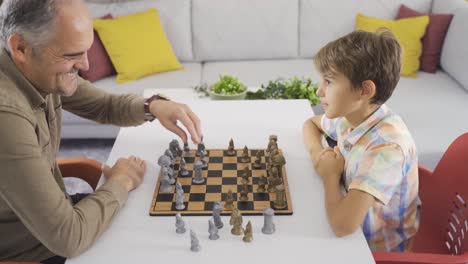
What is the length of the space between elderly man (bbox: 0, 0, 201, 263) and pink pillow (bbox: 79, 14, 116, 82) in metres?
1.96

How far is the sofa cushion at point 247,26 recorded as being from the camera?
3.76 m

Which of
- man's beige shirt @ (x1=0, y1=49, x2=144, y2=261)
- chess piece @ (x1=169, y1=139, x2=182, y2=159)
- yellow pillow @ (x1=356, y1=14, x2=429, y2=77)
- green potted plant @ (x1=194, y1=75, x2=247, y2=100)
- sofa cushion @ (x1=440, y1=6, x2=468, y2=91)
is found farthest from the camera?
yellow pillow @ (x1=356, y1=14, x2=429, y2=77)

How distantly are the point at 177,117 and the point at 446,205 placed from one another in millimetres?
A: 921

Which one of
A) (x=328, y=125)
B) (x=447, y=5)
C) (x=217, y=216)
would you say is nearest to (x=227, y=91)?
(x=328, y=125)

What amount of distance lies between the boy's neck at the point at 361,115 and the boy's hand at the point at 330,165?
12 centimetres

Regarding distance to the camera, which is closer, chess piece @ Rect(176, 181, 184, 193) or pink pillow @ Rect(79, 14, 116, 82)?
chess piece @ Rect(176, 181, 184, 193)

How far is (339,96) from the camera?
1.63 metres

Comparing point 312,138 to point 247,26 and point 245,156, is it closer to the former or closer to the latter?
point 245,156

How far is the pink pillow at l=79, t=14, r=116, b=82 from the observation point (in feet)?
11.4

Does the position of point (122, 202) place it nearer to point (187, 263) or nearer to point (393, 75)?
point (187, 263)

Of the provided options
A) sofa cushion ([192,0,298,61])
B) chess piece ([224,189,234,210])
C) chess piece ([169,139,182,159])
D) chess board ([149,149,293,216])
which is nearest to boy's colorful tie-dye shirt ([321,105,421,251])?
chess board ([149,149,293,216])

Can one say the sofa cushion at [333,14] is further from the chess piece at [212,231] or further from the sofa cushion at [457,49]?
the chess piece at [212,231]

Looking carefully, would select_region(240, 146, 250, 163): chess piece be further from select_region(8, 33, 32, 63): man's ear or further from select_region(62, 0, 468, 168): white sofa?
select_region(62, 0, 468, 168): white sofa

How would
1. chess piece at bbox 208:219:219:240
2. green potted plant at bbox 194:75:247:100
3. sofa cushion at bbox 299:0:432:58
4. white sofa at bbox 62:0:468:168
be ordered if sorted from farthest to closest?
sofa cushion at bbox 299:0:432:58 → white sofa at bbox 62:0:468:168 → green potted plant at bbox 194:75:247:100 → chess piece at bbox 208:219:219:240
